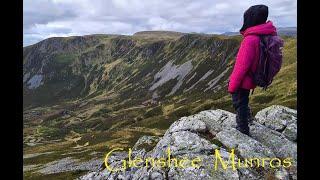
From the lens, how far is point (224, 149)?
73.8 ft

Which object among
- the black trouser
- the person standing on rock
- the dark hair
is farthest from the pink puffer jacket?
the black trouser

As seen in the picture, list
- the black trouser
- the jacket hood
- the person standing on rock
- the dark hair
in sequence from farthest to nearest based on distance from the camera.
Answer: the black trouser < the jacket hood < the person standing on rock < the dark hair

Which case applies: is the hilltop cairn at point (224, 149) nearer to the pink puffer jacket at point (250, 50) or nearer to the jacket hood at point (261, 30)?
the pink puffer jacket at point (250, 50)

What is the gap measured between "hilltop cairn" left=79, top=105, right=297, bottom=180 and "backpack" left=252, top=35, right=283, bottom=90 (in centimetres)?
389

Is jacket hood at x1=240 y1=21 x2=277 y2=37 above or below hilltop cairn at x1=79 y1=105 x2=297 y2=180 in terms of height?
above

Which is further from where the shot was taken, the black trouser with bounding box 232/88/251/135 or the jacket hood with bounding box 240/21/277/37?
the black trouser with bounding box 232/88/251/135

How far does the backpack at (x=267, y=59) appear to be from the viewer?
20.5m

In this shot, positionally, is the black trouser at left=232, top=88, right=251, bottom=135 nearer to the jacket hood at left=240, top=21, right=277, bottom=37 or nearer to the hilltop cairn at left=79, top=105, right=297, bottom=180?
the hilltop cairn at left=79, top=105, right=297, bottom=180

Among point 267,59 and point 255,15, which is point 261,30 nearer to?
point 255,15

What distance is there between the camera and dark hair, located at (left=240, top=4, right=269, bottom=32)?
2016cm

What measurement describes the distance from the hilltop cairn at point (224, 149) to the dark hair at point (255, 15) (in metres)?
6.36

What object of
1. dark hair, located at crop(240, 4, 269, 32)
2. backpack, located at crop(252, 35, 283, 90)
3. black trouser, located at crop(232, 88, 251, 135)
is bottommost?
black trouser, located at crop(232, 88, 251, 135)

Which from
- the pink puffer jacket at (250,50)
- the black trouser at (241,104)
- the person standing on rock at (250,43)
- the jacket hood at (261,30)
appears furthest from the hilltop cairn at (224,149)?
the jacket hood at (261,30)
